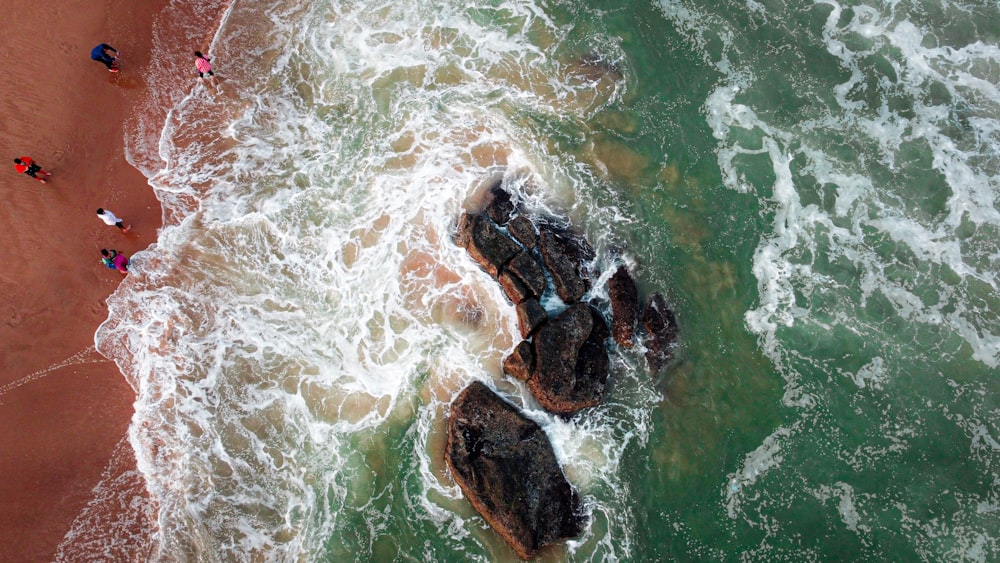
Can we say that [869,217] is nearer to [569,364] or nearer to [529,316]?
[569,364]

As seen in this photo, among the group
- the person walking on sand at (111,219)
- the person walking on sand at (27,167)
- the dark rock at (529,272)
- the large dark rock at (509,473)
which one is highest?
the dark rock at (529,272)

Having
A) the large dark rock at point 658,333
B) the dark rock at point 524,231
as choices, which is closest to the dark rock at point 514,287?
the dark rock at point 524,231

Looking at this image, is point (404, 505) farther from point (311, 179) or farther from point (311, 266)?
point (311, 179)

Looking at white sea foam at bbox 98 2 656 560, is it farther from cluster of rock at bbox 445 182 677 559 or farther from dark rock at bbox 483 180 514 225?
cluster of rock at bbox 445 182 677 559

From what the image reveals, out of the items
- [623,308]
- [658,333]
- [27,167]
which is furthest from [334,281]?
[658,333]

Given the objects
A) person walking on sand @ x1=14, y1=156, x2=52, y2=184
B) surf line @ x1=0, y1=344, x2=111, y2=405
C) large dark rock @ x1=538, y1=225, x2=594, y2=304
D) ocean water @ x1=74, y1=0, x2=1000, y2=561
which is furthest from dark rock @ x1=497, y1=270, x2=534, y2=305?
person walking on sand @ x1=14, y1=156, x2=52, y2=184

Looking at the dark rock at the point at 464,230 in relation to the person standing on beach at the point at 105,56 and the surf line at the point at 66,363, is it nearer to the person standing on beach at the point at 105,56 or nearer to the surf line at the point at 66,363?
the surf line at the point at 66,363
